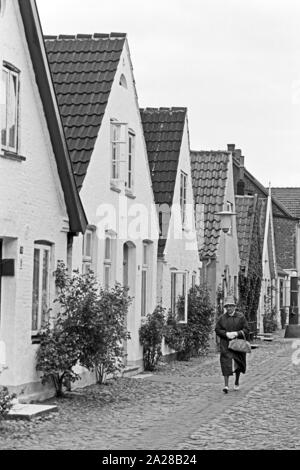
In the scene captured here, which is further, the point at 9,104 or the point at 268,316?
the point at 268,316

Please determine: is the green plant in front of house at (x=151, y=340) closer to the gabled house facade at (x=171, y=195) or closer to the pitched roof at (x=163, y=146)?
the gabled house facade at (x=171, y=195)

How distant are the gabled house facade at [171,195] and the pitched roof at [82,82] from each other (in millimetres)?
5784

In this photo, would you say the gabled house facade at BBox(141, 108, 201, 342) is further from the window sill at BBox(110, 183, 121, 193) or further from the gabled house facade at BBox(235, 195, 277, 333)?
the gabled house facade at BBox(235, 195, 277, 333)

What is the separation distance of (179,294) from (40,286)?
11.1 metres

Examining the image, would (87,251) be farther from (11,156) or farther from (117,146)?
(11,156)

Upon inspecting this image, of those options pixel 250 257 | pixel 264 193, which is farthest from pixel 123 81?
pixel 264 193

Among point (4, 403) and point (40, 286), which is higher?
point (40, 286)

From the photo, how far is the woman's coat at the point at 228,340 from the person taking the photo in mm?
18828

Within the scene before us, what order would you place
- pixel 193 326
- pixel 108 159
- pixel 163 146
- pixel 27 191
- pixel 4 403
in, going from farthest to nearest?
pixel 163 146, pixel 193 326, pixel 108 159, pixel 27 191, pixel 4 403

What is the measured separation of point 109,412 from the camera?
50.0 feet

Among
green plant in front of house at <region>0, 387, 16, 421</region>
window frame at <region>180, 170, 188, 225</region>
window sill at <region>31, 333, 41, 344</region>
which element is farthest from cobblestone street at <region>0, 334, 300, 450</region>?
window frame at <region>180, 170, 188, 225</region>

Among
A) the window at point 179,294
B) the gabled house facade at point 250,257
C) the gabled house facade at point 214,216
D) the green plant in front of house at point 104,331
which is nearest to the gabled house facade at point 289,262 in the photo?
the gabled house facade at point 250,257

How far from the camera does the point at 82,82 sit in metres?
20.6
